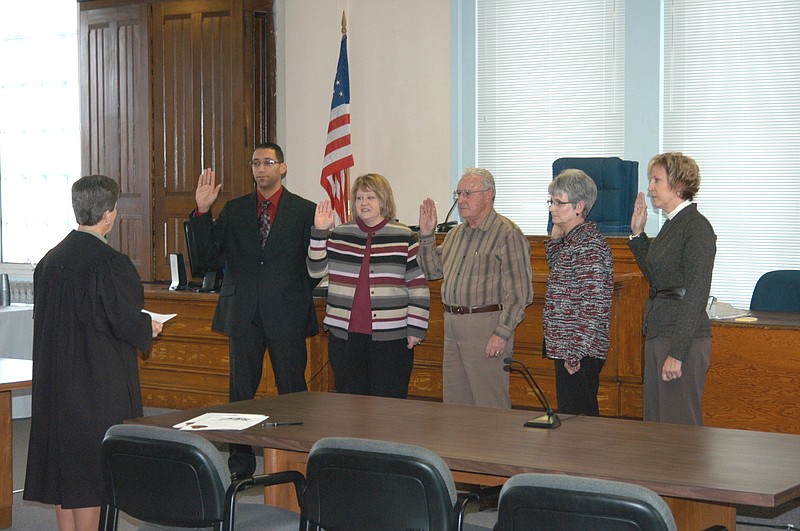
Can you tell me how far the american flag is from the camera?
24.2 feet

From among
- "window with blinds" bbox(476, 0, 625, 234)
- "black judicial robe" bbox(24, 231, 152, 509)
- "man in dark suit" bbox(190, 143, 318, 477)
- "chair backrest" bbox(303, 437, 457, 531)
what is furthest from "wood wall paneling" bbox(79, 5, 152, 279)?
"chair backrest" bbox(303, 437, 457, 531)

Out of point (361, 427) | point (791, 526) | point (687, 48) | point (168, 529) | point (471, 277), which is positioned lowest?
point (791, 526)

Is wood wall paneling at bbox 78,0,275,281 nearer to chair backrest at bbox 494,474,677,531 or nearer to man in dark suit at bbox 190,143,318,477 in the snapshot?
man in dark suit at bbox 190,143,318,477

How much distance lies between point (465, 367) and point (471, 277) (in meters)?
0.42

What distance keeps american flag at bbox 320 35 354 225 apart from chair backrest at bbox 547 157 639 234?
6.32 ft

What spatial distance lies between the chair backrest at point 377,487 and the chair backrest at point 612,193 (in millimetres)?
3727

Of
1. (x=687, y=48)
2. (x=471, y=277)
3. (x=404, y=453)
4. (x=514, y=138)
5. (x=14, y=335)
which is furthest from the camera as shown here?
(x=514, y=138)

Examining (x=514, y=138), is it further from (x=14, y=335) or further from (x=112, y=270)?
(x=112, y=270)

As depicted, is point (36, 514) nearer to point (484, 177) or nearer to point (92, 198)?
point (92, 198)

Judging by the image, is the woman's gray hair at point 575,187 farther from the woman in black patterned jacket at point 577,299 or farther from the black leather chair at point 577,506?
the black leather chair at point 577,506

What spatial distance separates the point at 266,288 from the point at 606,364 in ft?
5.95

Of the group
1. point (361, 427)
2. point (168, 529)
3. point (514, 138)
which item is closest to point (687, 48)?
point (514, 138)

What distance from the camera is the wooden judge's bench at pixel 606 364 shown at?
15.4 ft

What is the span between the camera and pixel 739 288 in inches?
272
